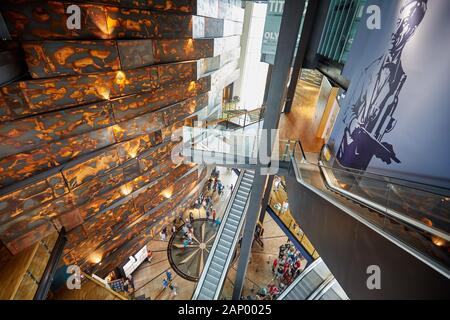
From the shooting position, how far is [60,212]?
7.44 metres

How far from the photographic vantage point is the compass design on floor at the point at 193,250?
44.5 ft

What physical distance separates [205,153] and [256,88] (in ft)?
52.6

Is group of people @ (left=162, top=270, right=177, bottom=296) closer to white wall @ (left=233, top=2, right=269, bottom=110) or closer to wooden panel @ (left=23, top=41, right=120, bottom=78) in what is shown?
wooden panel @ (left=23, top=41, right=120, bottom=78)

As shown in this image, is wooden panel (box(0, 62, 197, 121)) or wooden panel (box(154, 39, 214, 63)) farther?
wooden panel (box(154, 39, 214, 63))

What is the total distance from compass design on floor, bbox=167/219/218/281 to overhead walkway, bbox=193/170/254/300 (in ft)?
8.37

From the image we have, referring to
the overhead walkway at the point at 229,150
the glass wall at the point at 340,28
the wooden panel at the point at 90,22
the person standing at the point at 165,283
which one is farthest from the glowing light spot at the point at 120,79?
the person standing at the point at 165,283

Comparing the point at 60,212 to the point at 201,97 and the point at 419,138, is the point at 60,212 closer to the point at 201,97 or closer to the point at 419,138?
the point at 201,97

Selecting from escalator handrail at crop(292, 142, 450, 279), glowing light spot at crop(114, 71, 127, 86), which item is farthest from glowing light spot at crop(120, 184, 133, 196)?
escalator handrail at crop(292, 142, 450, 279)

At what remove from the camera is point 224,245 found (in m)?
11.6

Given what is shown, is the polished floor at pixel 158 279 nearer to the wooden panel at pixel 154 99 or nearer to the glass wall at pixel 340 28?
the wooden panel at pixel 154 99

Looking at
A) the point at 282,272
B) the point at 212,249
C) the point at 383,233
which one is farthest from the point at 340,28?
the point at 282,272

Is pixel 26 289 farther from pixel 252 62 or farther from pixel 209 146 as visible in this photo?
pixel 252 62

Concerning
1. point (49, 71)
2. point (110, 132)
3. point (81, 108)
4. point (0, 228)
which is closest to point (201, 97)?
point (110, 132)

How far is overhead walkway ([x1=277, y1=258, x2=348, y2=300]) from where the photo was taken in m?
10.7
